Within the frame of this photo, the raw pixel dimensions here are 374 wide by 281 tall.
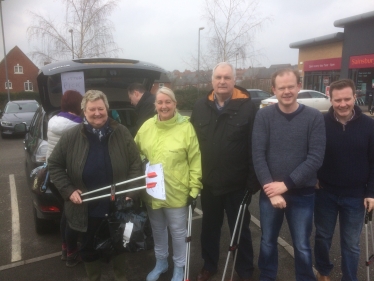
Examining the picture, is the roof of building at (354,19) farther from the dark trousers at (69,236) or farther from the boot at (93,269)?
the boot at (93,269)

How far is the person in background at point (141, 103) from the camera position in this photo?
4.00 metres

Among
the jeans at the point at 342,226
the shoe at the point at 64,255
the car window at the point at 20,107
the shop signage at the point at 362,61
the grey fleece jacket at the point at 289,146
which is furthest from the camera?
the shop signage at the point at 362,61

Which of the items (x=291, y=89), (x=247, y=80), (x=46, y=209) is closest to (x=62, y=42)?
(x=247, y=80)

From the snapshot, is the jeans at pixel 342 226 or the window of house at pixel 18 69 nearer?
the jeans at pixel 342 226

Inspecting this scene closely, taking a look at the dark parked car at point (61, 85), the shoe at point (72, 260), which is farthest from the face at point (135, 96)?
the shoe at point (72, 260)

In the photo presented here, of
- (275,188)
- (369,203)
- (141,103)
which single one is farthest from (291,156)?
(141,103)

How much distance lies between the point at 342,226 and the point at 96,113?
2.29m

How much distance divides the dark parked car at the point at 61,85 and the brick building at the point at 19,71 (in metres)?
44.5

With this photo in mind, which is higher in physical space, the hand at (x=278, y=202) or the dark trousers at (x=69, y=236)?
the hand at (x=278, y=202)

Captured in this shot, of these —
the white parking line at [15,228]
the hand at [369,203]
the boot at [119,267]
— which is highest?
the hand at [369,203]

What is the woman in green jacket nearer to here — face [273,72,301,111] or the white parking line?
face [273,72,301,111]

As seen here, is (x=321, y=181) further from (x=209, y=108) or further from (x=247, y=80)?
(x=247, y=80)

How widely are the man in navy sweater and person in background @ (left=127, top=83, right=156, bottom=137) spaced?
2.06 metres

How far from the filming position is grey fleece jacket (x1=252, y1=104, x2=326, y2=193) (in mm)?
2514
